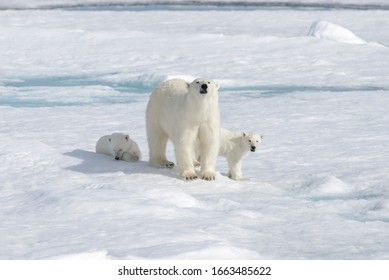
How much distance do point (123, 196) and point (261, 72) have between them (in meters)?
6.89

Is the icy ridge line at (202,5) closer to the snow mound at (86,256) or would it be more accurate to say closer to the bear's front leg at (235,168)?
the bear's front leg at (235,168)

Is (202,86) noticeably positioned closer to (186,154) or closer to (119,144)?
(186,154)

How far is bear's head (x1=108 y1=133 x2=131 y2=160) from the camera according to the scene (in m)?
5.86

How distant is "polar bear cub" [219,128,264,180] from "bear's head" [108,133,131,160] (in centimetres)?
66

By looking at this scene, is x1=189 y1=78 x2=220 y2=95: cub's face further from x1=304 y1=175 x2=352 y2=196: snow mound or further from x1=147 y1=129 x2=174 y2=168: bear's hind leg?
x1=304 y1=175 x2=352 y2=196: snow mound

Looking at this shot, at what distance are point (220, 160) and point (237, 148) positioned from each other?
3.18 feet

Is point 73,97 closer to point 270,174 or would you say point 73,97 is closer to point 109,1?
point 270,174

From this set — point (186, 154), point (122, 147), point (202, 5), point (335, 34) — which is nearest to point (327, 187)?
point (186, 154)

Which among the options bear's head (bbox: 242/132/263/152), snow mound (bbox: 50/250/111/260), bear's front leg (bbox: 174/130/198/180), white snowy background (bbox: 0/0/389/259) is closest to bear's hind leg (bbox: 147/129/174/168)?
white snowy background (bbox: 0/0/389/259)

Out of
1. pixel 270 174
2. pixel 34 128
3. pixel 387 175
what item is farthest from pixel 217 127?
pixel 34 128

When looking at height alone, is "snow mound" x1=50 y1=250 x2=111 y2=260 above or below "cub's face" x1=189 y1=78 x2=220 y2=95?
below

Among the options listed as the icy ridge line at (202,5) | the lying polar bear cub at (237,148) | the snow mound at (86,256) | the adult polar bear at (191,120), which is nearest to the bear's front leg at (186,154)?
the adult polar bear at (191,120)

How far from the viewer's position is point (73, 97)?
9977 millimetres

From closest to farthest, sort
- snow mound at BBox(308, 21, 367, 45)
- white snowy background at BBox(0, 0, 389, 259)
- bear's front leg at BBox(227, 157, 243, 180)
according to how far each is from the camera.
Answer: white snowy background at BBox(0, 0, 389, 259) < bear's front leg at BBox(227, 157, 243, 180) < snow mound at BBox(308, 21, 367, 45)
